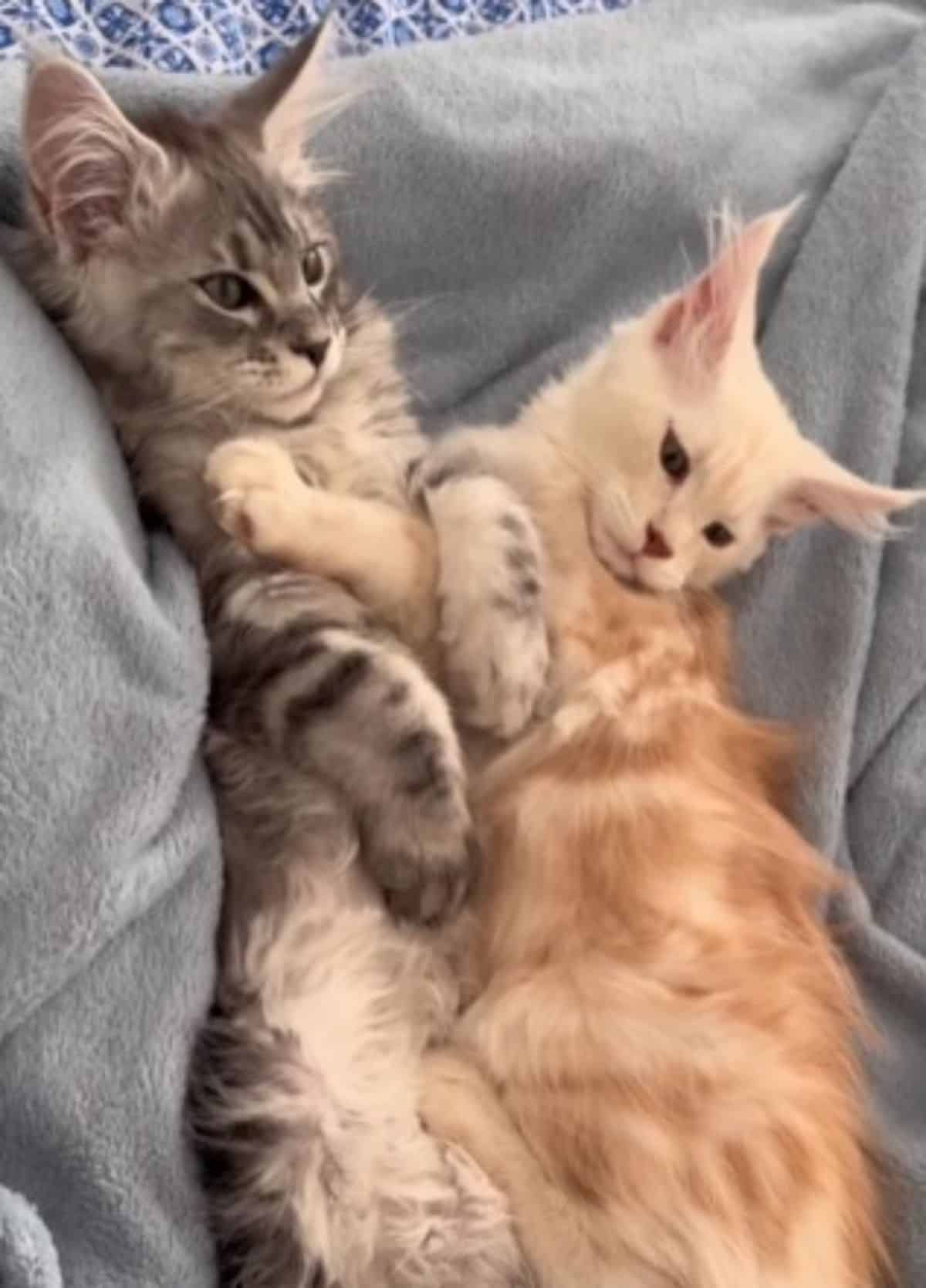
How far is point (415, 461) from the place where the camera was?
144cm

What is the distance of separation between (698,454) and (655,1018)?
517 mm

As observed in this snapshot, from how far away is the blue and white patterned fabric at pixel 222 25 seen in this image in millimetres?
1503

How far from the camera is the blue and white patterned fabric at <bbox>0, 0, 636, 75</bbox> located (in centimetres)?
150

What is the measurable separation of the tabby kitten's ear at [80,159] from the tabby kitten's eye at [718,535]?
57cm

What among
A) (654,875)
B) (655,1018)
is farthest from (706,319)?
(655,1018)

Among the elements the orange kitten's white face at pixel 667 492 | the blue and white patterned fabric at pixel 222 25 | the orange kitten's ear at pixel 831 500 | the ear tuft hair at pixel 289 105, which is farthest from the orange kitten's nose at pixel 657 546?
the blue and white patterned fabric at pixel 222 25

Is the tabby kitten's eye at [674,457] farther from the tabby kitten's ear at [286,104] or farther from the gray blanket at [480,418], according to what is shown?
the tabby kitten's ear at [286,104]

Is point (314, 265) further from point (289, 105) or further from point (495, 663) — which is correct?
point (495, 663)

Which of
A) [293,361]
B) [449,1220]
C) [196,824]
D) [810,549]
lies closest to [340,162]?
[293,361]

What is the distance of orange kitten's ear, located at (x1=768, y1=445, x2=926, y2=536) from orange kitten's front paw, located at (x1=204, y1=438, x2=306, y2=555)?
46cm

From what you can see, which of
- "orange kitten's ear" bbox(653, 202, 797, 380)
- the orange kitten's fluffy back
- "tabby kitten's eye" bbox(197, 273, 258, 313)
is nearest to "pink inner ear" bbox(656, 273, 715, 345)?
"orange kitten's ear" bbox(653, 202, 797, 380)

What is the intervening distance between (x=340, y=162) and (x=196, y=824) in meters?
0.73

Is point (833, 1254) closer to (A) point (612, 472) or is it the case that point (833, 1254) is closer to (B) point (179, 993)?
(B) point (179, 993)

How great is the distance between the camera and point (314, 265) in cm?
141
